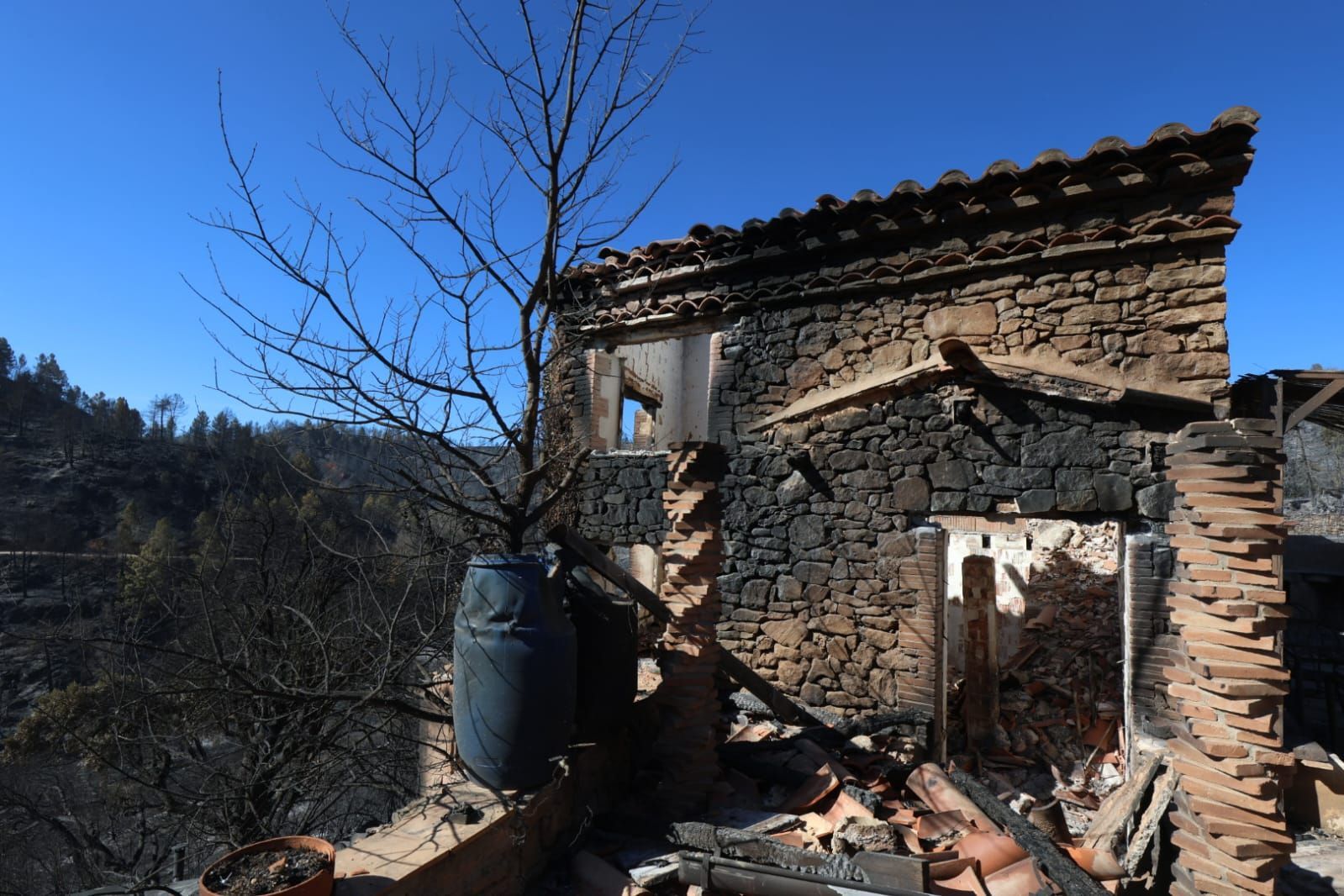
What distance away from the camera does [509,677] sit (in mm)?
3074

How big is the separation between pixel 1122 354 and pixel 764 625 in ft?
13.7

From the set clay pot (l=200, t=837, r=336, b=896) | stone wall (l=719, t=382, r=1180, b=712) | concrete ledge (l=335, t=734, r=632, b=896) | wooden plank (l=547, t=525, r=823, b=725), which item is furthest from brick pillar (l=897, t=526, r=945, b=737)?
clay pot (l=200, t=837, r=336, b=896)

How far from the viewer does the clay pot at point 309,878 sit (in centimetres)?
212

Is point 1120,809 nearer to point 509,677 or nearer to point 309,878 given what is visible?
point 509,677

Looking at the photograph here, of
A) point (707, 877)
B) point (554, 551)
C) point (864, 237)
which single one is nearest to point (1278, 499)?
point (864, 237)

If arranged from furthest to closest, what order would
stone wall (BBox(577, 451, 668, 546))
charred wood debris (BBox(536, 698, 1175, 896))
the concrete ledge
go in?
stone wall (BBox(577, 451, 668, 546))
charred wood debris (BBox(536, 698, 1175, 896))
the concrete ledge

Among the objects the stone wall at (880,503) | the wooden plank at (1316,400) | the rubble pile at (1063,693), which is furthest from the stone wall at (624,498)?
the wooden plank at (1316,400)

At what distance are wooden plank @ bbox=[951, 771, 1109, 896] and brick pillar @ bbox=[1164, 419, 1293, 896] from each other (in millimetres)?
451

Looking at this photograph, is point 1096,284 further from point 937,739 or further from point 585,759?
point 585,759

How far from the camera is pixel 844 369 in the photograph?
682 cm

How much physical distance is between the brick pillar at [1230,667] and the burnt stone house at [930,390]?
25 cm

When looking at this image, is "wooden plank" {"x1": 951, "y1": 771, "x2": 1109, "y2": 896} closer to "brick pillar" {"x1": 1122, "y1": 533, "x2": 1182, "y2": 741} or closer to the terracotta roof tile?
"brick pillar" {"x1": 1122, "y1": 533, "x2": 1182, "y2": 741}

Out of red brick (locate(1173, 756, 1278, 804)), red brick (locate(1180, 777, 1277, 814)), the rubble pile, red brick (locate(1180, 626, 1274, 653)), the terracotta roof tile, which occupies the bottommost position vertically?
the rubble pile

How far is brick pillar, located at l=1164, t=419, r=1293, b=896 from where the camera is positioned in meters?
2.79
